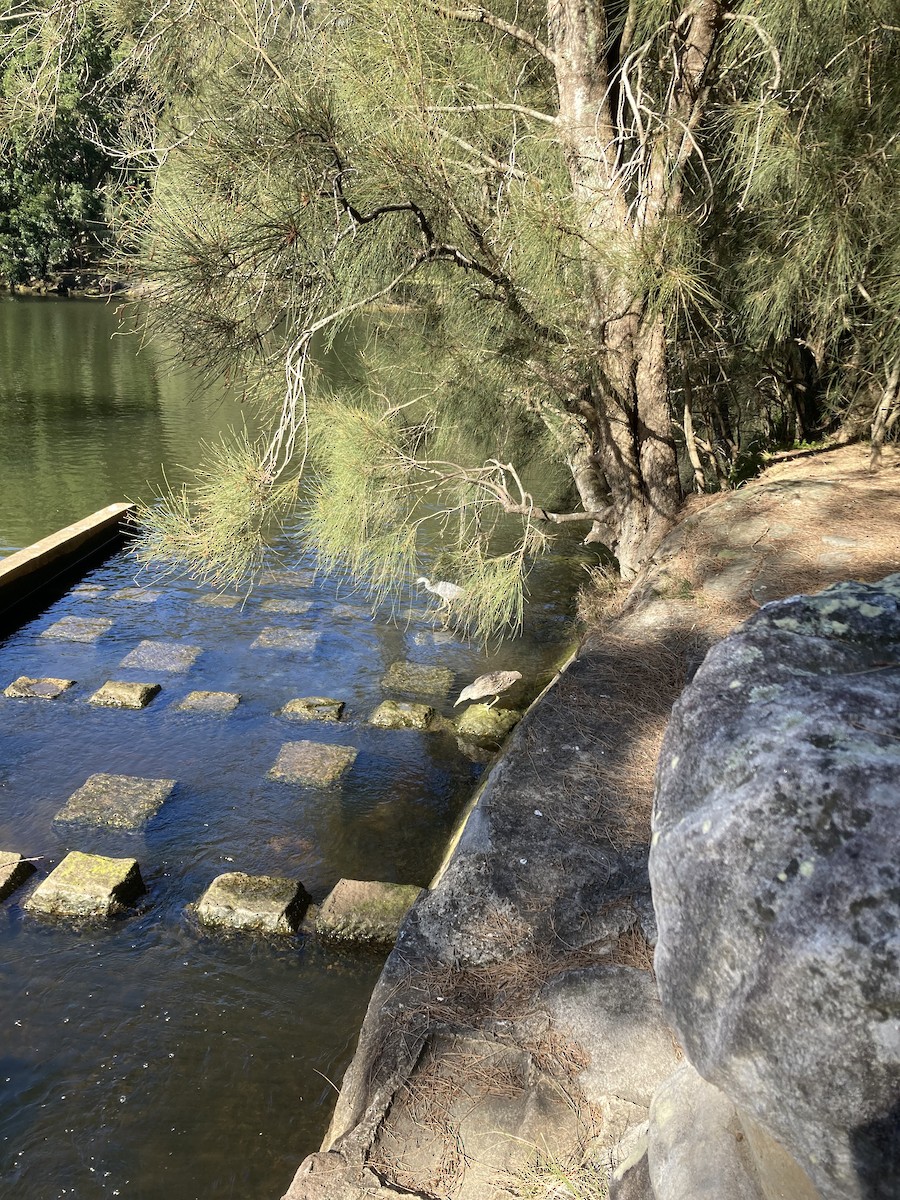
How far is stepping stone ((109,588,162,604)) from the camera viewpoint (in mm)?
6605

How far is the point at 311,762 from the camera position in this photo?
4.55 meters

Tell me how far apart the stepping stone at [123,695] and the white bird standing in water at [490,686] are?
5.81ft

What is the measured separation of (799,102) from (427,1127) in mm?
4041

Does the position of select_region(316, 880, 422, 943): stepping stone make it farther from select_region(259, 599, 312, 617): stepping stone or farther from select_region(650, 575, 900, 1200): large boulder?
select_region(259, 599, 312, 617): stepping stone

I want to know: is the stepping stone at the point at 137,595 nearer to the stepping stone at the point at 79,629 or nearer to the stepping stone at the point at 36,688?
the stepping stone at the point at 79,629

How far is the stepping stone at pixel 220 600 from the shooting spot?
6.56 m

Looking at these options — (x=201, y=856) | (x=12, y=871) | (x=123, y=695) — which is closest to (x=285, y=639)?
(x=123, y=695)

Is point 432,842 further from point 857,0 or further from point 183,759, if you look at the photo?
point 857,0

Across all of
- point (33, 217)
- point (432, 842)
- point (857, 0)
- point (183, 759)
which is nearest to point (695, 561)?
point (432, 842)

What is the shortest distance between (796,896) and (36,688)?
16.4 feet

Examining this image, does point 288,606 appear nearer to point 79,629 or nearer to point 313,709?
point 79,629

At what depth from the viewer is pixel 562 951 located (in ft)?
8.02

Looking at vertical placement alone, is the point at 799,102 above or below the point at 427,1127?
above

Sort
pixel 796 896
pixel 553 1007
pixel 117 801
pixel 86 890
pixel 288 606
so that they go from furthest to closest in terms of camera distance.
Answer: pixel 288 606, pixel 117 801, pixel 86 890, pixel 553 1007, pixel 796 896
